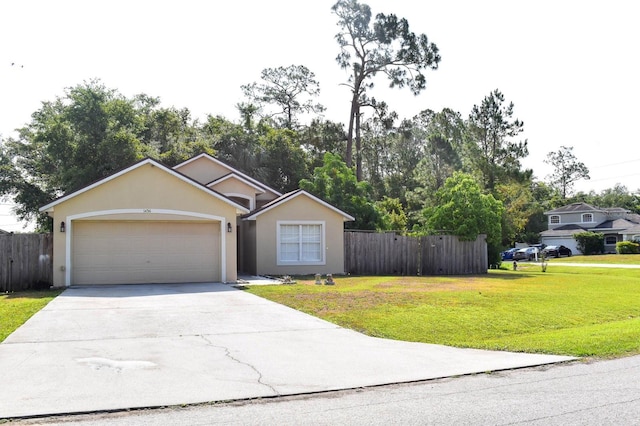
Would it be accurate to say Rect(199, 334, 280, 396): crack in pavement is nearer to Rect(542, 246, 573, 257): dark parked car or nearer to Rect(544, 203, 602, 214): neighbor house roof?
Rect(542, 246, 573, 257): dark parked car

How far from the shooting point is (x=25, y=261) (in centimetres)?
2008

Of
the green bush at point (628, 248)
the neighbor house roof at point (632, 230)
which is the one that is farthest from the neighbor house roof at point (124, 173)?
the neighbor house roof at point (632, 230)

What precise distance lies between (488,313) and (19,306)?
460 inches

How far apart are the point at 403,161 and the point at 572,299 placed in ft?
149

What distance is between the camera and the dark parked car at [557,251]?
5762 centimetres

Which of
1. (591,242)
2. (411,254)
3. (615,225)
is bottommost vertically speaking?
(411,254)

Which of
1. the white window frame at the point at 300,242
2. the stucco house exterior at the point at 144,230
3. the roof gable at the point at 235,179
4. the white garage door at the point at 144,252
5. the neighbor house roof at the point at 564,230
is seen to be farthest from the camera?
the neighbor house roof at the point at 564,230

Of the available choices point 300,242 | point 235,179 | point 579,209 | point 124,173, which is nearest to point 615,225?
point 579,209

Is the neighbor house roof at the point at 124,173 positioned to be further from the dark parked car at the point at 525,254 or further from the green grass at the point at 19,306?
the dark parked car at the point at 525,254

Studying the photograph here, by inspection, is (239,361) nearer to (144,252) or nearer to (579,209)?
(144,252)

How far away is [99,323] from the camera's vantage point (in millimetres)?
12141

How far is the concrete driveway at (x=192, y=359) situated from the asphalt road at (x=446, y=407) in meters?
0.34

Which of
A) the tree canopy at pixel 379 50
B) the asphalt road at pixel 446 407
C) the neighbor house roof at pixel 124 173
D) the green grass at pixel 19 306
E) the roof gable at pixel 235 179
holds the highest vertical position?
the tree canopy at pixel 379 50

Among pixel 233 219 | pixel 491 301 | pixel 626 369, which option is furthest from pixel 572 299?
pixel 233 219
